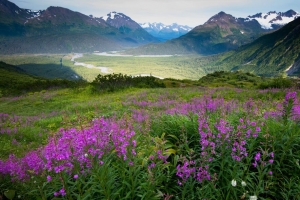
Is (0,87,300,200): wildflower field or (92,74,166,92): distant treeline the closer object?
(0,87,300,200): wildflower field

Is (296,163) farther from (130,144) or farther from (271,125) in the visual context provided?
(130,144)

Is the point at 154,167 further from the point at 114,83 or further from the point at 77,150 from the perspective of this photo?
the point at 114,83

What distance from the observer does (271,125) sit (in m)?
Answer: 5.25

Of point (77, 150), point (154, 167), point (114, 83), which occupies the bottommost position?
point (114, 83)

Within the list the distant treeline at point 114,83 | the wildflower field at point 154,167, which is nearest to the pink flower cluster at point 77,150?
the wildflower field at point 154,167

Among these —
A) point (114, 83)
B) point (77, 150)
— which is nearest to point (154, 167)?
point (77, 150)

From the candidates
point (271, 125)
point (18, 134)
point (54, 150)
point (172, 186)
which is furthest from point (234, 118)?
point (18, 134)

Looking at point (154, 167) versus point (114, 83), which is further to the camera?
point (114, 83)

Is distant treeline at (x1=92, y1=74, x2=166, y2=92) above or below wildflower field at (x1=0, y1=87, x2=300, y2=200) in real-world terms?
below

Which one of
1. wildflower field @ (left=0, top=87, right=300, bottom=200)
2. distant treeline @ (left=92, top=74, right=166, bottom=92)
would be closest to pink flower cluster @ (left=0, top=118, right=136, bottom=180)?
wildflower field @ (left=0, top=87, right=300, bottom=200)

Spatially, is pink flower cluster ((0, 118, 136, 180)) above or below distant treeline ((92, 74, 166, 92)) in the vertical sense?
above

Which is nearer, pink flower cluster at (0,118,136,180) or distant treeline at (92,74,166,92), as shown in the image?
pink flower cluster at (0,118,136,180)

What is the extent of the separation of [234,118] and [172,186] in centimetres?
279

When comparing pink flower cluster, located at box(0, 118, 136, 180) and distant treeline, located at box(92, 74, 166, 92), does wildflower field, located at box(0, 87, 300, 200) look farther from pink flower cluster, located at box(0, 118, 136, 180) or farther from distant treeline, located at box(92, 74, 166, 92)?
distant treeline, located at box(92, 74, 166, 92)
